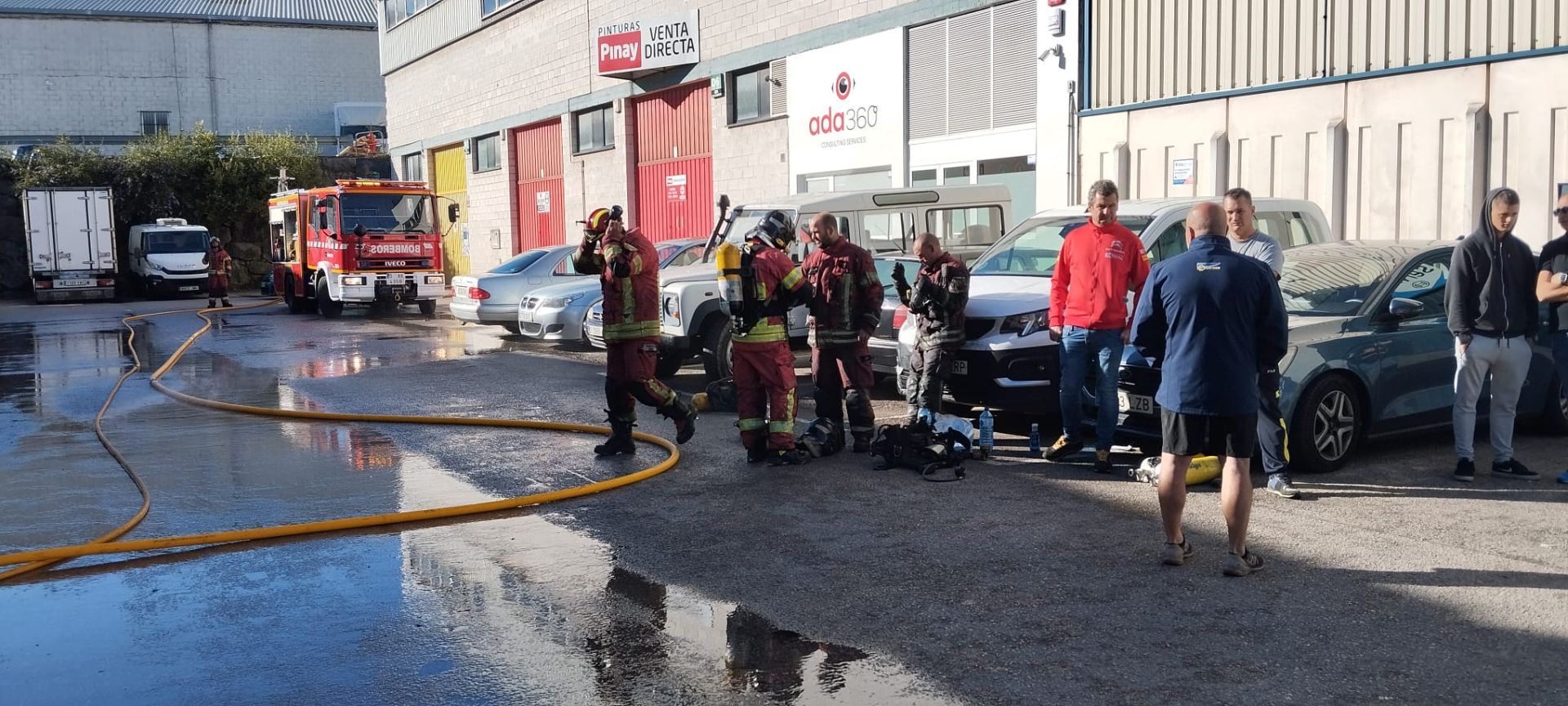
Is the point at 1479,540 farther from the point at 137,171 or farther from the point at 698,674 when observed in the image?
the point at 137,171

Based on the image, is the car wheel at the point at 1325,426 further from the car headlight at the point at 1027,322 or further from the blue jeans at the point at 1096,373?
the car headlight at the point at 1027,322

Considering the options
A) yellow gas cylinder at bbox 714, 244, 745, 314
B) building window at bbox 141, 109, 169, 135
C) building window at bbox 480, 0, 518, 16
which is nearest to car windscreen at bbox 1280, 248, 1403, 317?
yellow gas cylinder at bbox 714, 244, 745, 314

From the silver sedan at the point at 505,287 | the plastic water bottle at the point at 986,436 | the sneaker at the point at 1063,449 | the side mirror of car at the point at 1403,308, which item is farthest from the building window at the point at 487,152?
the side mirror of car at the point at 1403,308

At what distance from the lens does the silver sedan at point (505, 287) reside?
18719mm

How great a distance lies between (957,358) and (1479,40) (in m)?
7.16

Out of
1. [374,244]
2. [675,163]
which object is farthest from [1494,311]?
[374,244]

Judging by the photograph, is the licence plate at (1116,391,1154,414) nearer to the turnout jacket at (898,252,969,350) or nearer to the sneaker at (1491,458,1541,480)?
the turnout jacket at (898,252,969,350)

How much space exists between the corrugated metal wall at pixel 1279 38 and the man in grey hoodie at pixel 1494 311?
5841mm

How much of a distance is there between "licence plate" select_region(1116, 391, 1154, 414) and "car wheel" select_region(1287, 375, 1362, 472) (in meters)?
0.85

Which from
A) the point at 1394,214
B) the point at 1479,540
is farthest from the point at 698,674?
the point at 1394,214

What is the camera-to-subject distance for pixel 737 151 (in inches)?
965

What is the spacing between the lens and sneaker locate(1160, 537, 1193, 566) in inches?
243

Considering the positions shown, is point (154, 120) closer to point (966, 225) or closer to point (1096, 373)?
point (966, 225)

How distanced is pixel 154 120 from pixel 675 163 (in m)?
37.3
